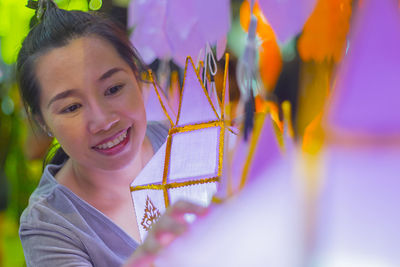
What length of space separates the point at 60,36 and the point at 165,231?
0.41 m

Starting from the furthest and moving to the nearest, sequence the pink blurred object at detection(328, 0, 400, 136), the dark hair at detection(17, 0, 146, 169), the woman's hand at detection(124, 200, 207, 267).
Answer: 1. the dark hair at detection(17, 0, 146, 169)
2. the woman's hand at detection(124, 200, 207, 267)
3. the pink blurred object at detection(328, 0, 400, 136)

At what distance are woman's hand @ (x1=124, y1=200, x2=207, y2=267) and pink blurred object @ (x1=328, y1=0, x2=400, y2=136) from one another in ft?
0.68

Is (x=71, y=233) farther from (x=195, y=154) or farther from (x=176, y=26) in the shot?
(x=176, y=26)

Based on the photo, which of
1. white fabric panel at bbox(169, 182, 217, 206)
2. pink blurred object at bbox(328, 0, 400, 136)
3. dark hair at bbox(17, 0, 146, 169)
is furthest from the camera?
dark hair at bbox(17, 0, 146, 169)

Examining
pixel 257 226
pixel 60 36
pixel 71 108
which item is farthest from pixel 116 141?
pixel 257 226

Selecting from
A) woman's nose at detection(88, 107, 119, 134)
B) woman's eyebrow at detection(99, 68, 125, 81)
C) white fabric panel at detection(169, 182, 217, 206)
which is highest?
woman's eyebrow at detection(99, 68, 125, 81)

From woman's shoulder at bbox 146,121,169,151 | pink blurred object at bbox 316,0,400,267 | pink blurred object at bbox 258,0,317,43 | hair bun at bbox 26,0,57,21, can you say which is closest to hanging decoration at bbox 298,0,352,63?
pink blurred object at bbox 258,0,317,43

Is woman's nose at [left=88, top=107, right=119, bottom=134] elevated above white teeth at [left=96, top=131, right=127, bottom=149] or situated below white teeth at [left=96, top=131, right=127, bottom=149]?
above

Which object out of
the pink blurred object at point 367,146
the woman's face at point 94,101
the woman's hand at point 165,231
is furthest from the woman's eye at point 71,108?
the pink blurred object at point 367,146

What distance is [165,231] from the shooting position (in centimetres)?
53

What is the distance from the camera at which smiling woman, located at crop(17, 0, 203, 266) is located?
29.2 inches

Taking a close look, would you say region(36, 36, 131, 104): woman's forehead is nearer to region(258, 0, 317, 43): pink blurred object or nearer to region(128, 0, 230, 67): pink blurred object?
region(128, 0, 230, 67): pink blurred object

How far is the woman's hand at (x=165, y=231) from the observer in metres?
0.52

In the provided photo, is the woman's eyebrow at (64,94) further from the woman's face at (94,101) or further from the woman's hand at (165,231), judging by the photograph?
the woman's hand at (165,231)
